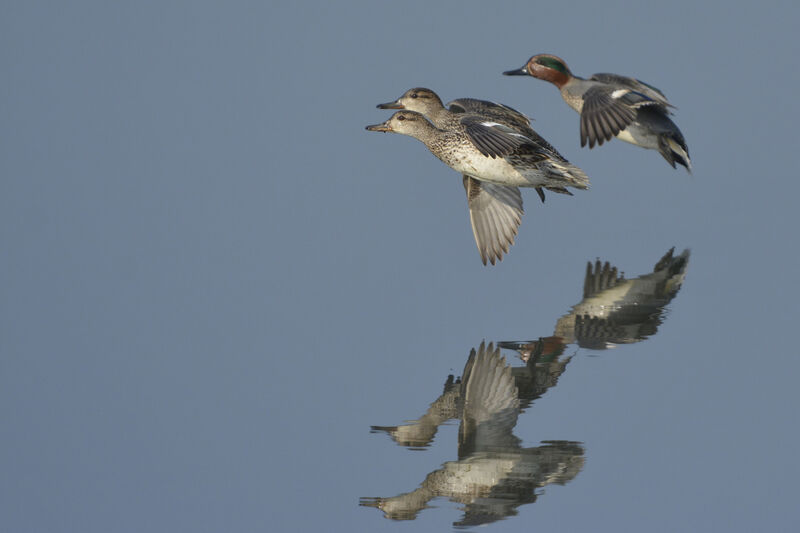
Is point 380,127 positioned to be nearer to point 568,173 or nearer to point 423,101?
point 423,101

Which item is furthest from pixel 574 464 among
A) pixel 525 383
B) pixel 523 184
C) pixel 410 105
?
pixel 410 105

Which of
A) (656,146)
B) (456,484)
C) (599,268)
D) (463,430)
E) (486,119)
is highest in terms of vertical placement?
(656,146)

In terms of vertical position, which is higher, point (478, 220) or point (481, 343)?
point (478, 220)

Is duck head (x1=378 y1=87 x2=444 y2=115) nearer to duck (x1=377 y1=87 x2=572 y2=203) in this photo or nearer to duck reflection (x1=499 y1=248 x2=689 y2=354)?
duck (x1=377 y1=87 x2=572 y2=203)

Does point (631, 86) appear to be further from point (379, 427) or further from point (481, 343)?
point (379, 427)

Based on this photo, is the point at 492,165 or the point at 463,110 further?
the point at 463,110

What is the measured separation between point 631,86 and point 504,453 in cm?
686

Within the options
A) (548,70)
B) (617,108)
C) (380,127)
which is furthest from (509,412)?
(548,70)

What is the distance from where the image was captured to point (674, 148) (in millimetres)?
13203

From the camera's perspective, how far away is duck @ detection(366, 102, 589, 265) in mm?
9883

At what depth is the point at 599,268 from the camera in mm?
11367

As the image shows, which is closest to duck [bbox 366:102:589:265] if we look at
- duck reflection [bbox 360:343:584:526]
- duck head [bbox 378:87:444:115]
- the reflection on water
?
duck head [bbox 378:87:444:115]

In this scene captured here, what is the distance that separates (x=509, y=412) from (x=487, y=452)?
2.07 ft

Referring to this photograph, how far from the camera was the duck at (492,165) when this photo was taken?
32.4ft
